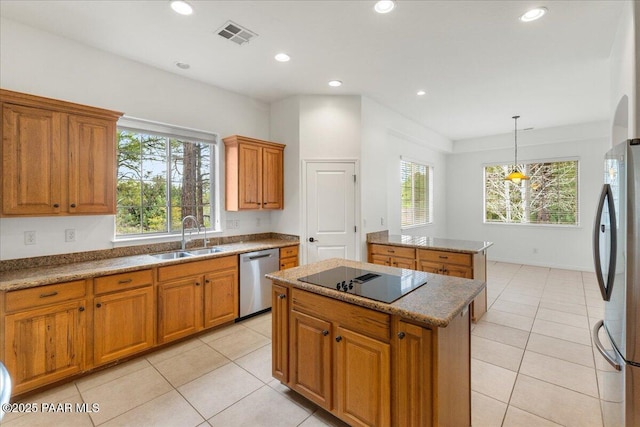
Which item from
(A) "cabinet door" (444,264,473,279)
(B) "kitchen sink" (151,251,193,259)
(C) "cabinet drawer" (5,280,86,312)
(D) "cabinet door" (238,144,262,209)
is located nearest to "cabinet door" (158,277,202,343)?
(B) "kitchen sink" (151,251,193,259)

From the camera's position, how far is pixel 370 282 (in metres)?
2.01

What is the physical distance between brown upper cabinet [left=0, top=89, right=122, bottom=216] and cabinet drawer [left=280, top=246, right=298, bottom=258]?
199cm

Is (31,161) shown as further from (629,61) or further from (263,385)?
(629,61)

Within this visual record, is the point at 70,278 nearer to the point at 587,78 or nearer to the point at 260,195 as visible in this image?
the point at 260,195

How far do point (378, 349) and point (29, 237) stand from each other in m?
3.11

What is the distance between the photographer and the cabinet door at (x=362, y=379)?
5.26 ft

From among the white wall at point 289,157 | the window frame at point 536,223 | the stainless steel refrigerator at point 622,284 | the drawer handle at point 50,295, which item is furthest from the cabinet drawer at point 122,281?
the window frame at point 536,223

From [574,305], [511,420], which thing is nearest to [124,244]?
[511,420]

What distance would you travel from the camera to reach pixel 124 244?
10.3 feet

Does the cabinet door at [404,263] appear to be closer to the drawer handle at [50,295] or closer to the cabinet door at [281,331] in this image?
the cabinet door at [281,331]

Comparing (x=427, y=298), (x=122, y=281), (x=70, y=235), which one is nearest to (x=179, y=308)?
(x=122, y=281)

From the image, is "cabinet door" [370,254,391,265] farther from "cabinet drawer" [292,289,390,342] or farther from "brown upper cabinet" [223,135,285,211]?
"cabinet drawer" [292,289,390,342]

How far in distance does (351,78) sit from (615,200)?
113 inches

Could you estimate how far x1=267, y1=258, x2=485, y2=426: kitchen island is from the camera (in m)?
1.47
